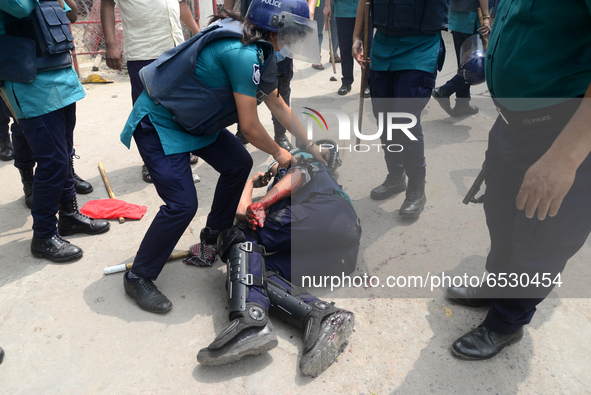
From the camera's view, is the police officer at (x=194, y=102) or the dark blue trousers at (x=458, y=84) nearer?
the police officer at (x=194, y=102)

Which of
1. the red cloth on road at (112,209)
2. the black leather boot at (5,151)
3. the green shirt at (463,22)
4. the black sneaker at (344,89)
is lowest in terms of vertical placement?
the black sneaker at (344,89)

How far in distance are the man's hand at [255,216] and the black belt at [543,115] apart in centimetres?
133

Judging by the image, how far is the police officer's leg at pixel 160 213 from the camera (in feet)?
6.95

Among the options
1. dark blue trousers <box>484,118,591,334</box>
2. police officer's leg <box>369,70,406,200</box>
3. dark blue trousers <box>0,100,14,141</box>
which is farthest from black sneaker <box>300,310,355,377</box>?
dark blue trousers <box>0,100,14,141</box>

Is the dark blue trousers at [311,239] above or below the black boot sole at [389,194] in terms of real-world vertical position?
above

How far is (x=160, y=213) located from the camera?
7.01ft

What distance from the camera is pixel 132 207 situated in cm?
314

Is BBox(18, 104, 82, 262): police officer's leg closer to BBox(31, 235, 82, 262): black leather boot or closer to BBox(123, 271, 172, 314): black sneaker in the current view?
BBox(31, 235, 82, 262): black leather boot

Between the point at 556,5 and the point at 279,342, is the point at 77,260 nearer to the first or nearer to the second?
the point at 279,342

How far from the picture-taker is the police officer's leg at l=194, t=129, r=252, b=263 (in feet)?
7.91

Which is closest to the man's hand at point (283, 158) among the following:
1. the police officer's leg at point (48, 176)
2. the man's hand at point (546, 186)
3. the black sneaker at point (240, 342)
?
the black sneaker at point (240, 342)

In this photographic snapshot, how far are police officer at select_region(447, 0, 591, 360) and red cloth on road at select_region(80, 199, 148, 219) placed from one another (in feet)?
7.38

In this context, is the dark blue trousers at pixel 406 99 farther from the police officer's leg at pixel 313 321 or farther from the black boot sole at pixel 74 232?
the black boot sole at pixel 74 232

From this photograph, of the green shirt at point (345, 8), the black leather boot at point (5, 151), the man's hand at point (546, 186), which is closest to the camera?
the man's hand at point (546, 186)
